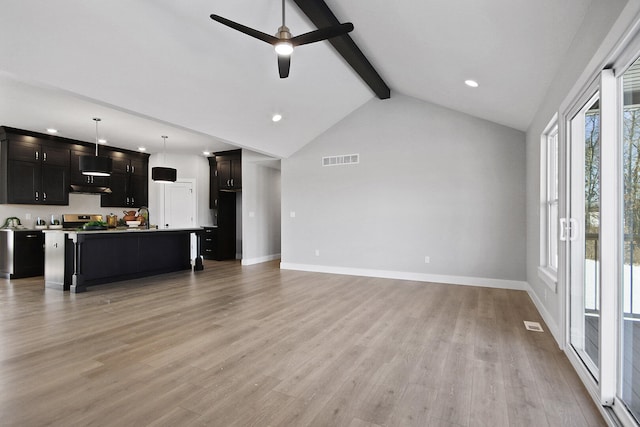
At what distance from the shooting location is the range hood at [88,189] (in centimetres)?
719

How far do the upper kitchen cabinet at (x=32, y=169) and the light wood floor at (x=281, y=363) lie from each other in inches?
116

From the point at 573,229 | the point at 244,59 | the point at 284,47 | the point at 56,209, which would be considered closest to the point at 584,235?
the point at 573,229

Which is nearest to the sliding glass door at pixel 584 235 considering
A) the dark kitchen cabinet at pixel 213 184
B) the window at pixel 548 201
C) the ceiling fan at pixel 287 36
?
the window at pixel 548 201

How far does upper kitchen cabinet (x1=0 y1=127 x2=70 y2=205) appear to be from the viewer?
6309 mm

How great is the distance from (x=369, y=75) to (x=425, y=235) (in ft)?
9.52

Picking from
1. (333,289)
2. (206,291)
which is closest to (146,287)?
(206,291)

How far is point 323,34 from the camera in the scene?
292cm

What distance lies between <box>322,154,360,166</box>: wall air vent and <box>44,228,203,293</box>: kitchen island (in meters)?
3.44

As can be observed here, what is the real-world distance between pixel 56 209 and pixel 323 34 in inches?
293

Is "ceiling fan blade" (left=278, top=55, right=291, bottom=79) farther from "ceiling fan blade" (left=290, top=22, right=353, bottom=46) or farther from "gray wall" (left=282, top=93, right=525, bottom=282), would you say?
"gray wall" (left=282, top=93, right=525, bottom=282)

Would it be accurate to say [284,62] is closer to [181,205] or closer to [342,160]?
[342,160]

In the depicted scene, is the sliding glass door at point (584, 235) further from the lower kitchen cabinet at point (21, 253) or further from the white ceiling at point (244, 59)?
the lower kitchen cabinet at point (21, 253)

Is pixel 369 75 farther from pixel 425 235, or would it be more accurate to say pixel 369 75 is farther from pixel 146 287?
pixel 146 287

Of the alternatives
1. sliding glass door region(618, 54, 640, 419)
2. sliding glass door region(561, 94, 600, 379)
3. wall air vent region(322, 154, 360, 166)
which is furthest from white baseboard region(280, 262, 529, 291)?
sliding glass door region(618, 54, 640, 419)
